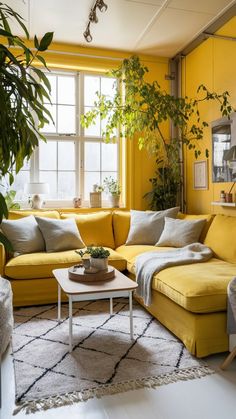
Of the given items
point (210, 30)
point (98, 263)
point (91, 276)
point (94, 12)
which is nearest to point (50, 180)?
point (94, 12)

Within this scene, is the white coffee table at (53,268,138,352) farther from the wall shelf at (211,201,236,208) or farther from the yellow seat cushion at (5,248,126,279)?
the wall shelf at (211,201,236,208)

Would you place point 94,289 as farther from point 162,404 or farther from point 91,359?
point 162,404

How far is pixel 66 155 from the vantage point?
4504 mm

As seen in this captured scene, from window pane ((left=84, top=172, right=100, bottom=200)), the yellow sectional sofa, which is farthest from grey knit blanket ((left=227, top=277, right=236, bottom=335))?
window pane ((left=84, top=172, right=100, bottom=200))

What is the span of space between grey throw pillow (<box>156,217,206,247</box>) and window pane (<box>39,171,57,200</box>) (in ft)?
5.43

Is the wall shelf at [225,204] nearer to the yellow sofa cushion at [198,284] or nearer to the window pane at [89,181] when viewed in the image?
the yellow sofa cushion at [198,284]

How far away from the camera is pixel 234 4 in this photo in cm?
335

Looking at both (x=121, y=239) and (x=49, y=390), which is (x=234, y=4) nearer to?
(x=121, y=239)

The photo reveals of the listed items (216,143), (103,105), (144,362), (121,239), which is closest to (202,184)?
(216,143)

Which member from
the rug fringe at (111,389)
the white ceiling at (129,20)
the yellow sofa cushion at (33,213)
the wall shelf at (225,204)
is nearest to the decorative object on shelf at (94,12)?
the white ceiling at (129,20)

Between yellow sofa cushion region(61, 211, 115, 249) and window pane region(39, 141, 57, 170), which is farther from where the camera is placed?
window pane region(39, 141, 57, 170)

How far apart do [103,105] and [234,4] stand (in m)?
1.70

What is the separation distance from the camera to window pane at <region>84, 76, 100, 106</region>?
14.9ft

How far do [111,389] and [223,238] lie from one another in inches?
71.1
